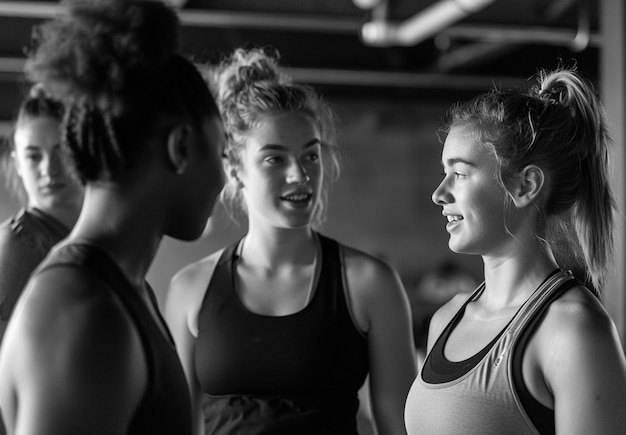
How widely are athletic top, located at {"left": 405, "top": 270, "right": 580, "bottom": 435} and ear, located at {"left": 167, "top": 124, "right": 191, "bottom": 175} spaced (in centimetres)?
73

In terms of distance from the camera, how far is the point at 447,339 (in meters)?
1.89

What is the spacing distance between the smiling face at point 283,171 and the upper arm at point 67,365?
1096 mm

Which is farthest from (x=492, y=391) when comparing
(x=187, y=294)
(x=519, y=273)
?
(x=187, y=294)

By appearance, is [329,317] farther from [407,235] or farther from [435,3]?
[407,235]

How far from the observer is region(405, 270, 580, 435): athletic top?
5.25 ft

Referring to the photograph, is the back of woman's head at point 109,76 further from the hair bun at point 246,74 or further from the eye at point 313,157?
the hair bun at point 246,74

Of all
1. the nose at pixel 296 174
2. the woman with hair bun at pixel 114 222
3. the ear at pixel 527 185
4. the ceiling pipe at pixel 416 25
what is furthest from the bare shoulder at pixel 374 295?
the ceiling pipe at pixel 416 25

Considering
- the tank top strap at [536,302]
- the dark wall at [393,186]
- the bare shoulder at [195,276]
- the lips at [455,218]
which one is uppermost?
the dark wall at [393,186]

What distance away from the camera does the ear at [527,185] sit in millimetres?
1819

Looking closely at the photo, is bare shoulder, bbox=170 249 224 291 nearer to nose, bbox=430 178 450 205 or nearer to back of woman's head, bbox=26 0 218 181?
nose, bbox=430 178 450 205

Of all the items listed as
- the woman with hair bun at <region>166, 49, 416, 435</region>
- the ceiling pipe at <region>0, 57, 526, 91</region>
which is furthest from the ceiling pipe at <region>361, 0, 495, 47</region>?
the woman with hair bun at <region>166, 49, 416, 435</region>

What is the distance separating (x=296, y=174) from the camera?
223cm

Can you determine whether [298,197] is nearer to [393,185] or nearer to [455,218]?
[455,218]

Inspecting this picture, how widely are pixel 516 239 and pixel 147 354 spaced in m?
0.89
